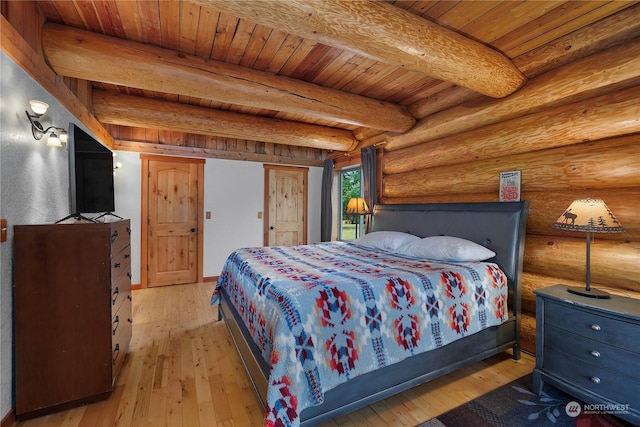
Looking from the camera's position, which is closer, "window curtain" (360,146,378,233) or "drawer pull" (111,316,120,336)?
"drawer pull" (111,316,120,336)

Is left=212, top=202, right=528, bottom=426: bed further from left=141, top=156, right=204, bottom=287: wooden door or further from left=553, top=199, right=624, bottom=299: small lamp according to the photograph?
left=141, top=156, right=204, bottom=287: wooden door

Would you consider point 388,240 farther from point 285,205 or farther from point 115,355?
point 285,205

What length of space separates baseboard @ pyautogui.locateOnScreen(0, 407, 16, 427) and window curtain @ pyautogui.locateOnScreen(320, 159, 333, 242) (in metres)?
4.31

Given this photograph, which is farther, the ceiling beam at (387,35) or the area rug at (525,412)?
the area rug at (525,412)

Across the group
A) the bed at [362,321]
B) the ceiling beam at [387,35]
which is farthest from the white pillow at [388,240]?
the ceiling beam at [387,35]

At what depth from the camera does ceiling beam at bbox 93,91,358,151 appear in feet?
11.0

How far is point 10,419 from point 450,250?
10.7 feet

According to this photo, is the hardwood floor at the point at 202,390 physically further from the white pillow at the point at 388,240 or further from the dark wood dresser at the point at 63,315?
the white pillow at the point at 388,240

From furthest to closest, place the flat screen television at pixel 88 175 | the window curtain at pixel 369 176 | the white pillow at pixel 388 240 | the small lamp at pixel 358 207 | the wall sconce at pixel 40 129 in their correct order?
the window curtain at pixel 369 176
the small lamp at pixel 358 207
the white pillow at pixel 388 240
the flat screen television at pixel 88 175
the wall sconce at pixel 40 129

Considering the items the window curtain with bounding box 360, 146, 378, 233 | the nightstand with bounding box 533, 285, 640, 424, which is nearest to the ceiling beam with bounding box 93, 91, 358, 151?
the window curtain with bounding box 360, 146, 378, 233

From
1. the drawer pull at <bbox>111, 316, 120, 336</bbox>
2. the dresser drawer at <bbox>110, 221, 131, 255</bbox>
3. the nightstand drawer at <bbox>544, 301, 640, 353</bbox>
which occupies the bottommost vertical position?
the drawer pull at <bbox>111, 316, 120, 336</bbox>

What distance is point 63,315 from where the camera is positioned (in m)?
1.76

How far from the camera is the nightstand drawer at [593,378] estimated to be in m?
1.57

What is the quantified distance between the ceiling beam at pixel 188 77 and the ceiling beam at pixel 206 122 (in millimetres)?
1136
